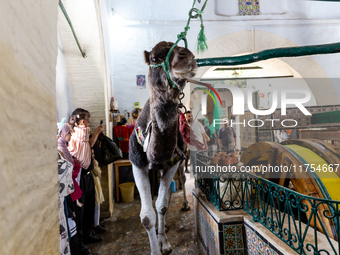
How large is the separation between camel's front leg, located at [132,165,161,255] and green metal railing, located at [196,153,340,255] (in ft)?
2.53

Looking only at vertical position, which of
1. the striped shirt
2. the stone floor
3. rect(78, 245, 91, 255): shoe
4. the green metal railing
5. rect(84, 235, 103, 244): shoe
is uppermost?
the striped shirt

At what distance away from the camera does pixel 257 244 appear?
6.01ft

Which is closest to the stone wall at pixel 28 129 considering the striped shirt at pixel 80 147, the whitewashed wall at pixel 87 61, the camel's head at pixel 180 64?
the camel's head at pixel 180 64

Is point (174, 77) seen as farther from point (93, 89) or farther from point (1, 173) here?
point (93, 89)

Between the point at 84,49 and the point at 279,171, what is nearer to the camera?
the point at 279,171

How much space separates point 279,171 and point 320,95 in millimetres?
6127

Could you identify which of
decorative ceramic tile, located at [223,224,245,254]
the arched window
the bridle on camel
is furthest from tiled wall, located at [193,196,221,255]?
the arched window

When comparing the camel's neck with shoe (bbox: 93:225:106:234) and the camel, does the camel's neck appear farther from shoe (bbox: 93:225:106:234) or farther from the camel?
shoe (bbox: 93:225:106:234)

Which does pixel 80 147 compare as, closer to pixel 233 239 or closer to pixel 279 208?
pixel 233 239

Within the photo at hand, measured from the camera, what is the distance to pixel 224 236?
211 cm

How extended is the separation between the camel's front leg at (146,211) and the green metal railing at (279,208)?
77 centimetres

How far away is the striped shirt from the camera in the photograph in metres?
2.85

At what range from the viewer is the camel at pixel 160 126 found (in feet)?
4.88

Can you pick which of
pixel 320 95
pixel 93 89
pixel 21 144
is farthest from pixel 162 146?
pixel 320 95
